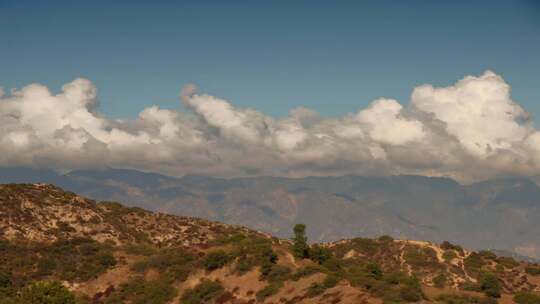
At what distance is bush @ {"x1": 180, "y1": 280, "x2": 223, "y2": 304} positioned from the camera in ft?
374

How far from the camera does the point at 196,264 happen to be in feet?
421

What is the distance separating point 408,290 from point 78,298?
6093 centimetres

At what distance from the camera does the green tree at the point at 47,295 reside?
313 feet

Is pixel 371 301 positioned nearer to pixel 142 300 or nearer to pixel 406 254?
pixel 142 300

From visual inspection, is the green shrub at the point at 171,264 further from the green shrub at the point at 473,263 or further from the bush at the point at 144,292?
the green shrub at the point at 473,263

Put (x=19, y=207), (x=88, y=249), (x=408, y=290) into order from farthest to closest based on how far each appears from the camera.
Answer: (x=19, y=207) → (x=88, y=249) → (x=408, y=290)

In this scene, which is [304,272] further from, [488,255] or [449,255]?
[488,255]

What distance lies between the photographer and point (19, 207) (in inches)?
6191

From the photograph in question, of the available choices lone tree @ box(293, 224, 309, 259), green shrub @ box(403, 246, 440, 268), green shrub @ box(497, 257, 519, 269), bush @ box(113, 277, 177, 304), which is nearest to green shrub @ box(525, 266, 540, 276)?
green shrub @ box(497, 257, 519, 269)

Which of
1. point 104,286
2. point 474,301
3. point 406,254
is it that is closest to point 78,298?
point 104,286

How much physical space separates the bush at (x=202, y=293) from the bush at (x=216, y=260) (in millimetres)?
6087

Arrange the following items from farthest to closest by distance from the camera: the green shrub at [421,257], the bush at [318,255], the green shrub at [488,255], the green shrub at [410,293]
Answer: the green shrub at [488,255] → the green shrub at [421,257] → the bush at [318,255] → the green shrub at [410,293]

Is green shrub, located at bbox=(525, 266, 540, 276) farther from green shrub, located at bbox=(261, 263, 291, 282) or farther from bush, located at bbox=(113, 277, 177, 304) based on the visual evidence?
bush, located at bbox=(113, 277, 177, 304)

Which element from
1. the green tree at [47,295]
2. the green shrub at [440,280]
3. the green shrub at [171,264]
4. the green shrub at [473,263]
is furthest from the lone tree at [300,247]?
the green shrub at [473,263]
